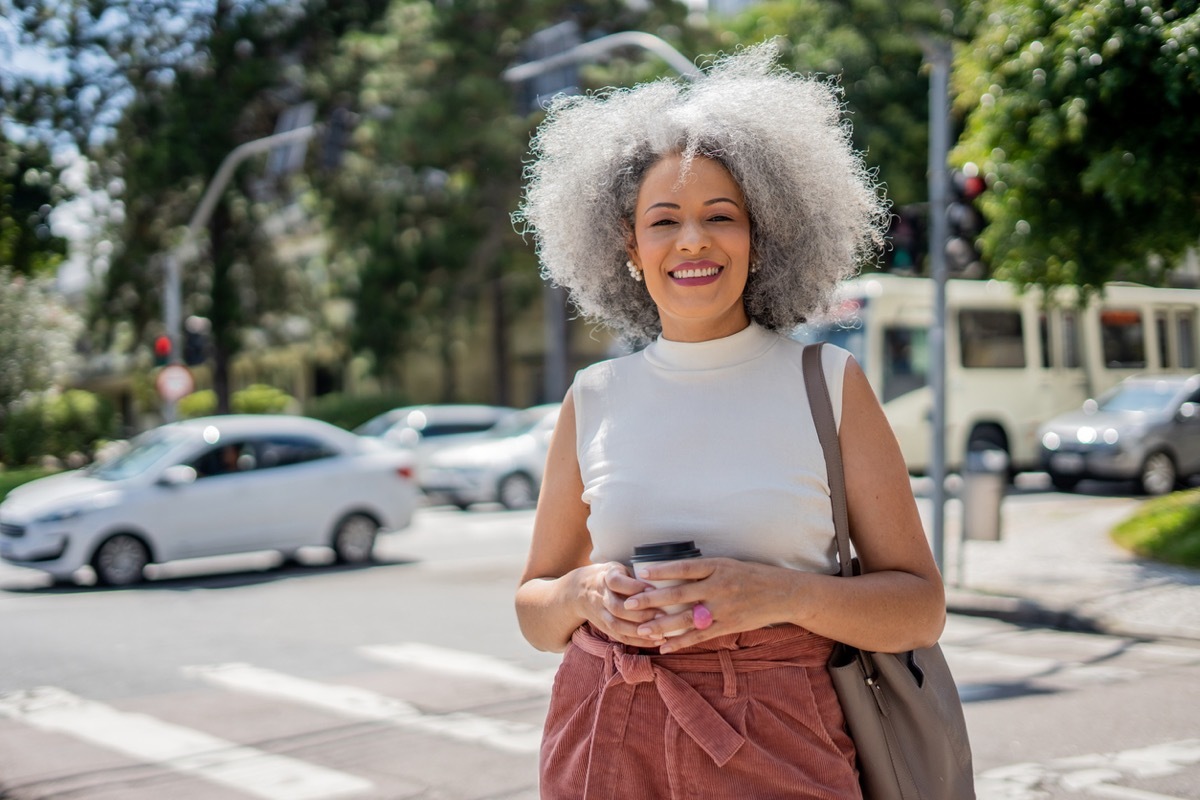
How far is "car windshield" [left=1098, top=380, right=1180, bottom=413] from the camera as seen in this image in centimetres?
1852

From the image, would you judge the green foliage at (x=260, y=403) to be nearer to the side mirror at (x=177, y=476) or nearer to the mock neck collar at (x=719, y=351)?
the side mirror at (x=177, y=476)

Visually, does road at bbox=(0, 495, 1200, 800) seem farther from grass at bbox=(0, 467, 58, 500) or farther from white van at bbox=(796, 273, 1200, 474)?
white van at bbox=(796, 273, 1200, 474)

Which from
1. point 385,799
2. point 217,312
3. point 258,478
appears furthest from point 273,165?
point 385,799

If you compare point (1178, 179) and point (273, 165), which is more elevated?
point (273, 165)

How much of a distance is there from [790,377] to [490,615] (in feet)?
26.5

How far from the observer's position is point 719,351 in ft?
7.44

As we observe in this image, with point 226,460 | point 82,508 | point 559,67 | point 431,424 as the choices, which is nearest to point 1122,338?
point 559,67

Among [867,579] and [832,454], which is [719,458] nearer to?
[832,454]

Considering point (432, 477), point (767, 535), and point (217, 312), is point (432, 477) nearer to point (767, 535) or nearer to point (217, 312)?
point (217, 312)

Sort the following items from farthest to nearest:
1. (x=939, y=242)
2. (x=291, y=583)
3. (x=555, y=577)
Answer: (x=291, y=583) → (x=939, y=242) → (x=555, y=577)

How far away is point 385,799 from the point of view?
5152 mm

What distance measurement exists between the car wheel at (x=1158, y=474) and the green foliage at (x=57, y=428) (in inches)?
770

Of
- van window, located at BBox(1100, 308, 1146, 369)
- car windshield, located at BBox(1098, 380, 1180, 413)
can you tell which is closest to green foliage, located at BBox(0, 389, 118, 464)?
car windshield, located at BBox(1098, 380, 1180, 413)

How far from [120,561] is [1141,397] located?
45.1 feet
